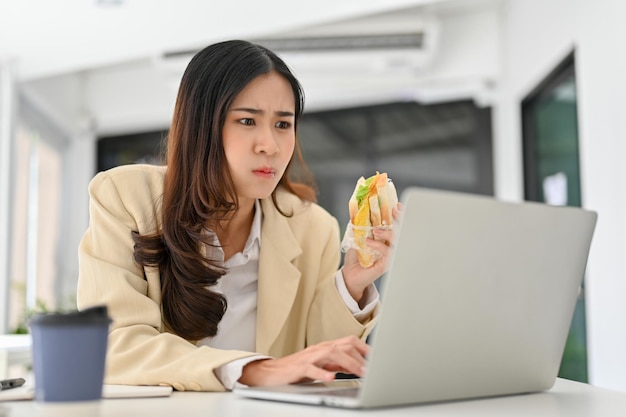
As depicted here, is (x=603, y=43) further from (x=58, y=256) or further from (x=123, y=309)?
(x=58, y=256)

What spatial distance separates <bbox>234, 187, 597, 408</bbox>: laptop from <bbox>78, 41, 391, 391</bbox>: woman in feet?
1.08

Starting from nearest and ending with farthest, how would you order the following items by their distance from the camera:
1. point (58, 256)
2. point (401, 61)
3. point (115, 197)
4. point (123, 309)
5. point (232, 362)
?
point (232, 362), point (123, 309), point (115, 197), point (401, 61), point (58, 256)

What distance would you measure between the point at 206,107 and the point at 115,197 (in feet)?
0.83

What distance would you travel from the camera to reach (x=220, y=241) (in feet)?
5.65

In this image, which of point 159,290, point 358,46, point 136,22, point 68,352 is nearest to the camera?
point 68,352

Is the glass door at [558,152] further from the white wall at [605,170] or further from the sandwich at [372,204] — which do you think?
the sandwich at [372,204]

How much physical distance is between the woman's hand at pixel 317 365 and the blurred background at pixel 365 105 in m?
2.18

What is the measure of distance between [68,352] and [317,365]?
430 millimetres

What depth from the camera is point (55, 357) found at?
875mm

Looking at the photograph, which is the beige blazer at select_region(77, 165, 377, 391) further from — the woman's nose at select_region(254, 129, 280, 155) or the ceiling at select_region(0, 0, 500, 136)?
the ceiling at select_region(0, 0, 500, 136)

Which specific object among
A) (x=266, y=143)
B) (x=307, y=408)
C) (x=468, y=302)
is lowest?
(x=307, y=408)

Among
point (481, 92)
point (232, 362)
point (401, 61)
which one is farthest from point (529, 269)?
point (481, 92)

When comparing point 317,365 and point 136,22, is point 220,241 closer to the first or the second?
point 317,365

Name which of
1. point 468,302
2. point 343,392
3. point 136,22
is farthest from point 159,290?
point 136,22
